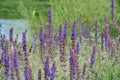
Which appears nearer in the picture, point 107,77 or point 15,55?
point 15,55

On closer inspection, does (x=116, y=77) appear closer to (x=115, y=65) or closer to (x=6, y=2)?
(x=115, y=65)

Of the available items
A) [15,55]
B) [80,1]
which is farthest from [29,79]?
[80,1]

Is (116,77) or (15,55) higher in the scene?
(15,55)

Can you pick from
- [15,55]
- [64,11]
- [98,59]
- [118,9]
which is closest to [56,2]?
[64,11]

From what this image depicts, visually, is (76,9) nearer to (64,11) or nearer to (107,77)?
(64,11)

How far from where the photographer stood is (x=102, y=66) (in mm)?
4727

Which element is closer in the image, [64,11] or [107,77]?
[107,77]

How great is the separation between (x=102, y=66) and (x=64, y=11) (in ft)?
18.5

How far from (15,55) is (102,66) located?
1.65 metres

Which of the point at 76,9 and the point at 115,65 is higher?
the point at 76,9

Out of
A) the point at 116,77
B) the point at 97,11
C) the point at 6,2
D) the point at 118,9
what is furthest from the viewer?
the point at 6,2

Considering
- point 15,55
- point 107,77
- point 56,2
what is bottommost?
point 107,77

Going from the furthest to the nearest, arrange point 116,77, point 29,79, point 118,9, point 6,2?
point 6,2 < point 118,9 < point 116,77 < point 29,79

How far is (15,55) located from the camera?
331 centimetres
